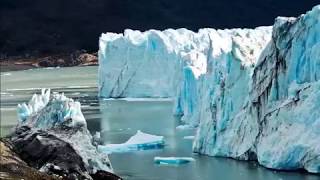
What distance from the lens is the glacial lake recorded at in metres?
14.9

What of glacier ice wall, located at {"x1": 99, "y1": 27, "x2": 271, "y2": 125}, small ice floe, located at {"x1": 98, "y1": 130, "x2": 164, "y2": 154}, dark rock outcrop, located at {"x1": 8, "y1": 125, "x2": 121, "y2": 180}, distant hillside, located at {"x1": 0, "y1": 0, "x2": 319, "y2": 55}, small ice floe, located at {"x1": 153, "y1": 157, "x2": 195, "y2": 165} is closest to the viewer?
dark rock outcrop, located at {"x1": 8, "y1": 125, "x2": 121, "y2": 180}

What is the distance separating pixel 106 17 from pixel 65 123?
3186 inches

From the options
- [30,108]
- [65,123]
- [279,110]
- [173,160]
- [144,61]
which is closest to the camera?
[65,123]

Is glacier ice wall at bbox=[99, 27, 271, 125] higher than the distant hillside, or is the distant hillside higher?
the distant hillside

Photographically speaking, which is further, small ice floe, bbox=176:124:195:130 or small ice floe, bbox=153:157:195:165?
small ice floe, bbox=176:124:195:130

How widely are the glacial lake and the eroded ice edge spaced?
1430 millimetres

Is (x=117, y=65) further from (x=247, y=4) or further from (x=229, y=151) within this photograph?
(x=247, y=4)

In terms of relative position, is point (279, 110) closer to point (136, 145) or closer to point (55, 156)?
point (136, 145)

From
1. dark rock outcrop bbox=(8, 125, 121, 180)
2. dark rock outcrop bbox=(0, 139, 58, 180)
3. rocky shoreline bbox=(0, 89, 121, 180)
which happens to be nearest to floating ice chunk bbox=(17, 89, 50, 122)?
rocky shoreline bbox=(0, 89, 121, 180)

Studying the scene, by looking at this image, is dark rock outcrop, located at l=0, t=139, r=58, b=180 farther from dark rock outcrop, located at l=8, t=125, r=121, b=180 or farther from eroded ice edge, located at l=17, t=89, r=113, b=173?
eroded ice edge, located at l=17, t=89, r=113, b=173

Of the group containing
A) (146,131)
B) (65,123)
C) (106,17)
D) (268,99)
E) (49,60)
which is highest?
(106,17)

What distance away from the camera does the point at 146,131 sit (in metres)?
22.1

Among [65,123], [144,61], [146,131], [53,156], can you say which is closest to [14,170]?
[53,156]

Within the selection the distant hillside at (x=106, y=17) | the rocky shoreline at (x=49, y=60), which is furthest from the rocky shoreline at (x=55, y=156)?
the distant hillside at (x=106, y=17)
